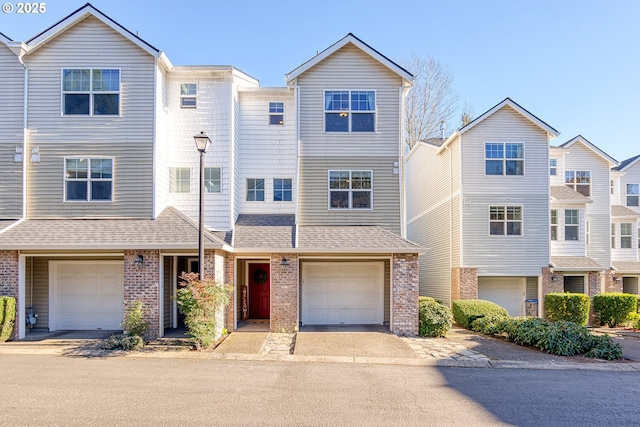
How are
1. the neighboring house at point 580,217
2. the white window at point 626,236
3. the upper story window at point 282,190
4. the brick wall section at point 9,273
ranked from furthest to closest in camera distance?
the white window at point 626,236, the neighboring house at point 580,217, the upper story window at point 282,190, the brick wall section at point 9,273

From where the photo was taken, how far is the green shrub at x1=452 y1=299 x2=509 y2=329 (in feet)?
50.9

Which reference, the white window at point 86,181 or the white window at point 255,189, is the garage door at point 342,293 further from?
the white window at point 86,181

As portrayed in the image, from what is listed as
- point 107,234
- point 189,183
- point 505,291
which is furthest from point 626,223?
point 107,234

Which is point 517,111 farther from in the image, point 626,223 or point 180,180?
point 180,180

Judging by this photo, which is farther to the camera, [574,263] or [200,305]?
[574,263]

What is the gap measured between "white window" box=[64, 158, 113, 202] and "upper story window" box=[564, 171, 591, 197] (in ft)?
64.7

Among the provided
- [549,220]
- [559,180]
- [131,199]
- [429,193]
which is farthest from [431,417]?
[559,180]

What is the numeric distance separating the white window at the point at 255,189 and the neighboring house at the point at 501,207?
7861mm

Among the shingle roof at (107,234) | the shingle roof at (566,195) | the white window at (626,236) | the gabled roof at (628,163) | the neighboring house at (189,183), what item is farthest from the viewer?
the gabled roof at (628,163)

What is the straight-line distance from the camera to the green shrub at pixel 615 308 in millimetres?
18047

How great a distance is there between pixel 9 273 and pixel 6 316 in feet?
3.82

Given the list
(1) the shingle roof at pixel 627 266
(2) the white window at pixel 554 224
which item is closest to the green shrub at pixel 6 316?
(2) the white window at pixel 554 224

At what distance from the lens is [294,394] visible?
7.75 metres

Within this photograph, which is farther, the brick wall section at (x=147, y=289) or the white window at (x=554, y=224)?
the white window at (x=554, y=224)
